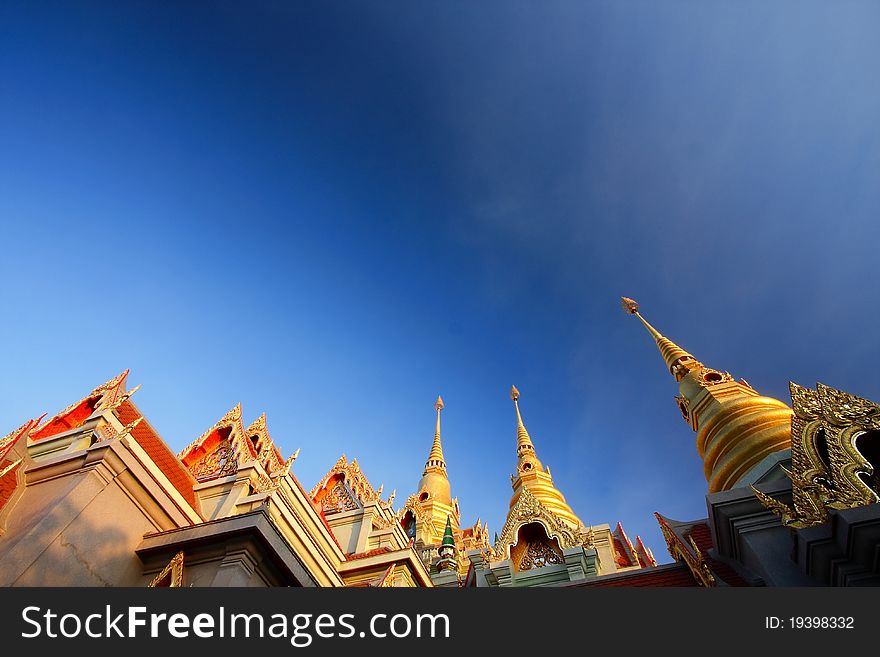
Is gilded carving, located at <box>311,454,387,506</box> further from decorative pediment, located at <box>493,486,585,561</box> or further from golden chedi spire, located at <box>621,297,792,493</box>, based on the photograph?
golden chedi spire, located at <box>621,297,792,493</box>

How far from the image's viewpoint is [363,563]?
575 inches

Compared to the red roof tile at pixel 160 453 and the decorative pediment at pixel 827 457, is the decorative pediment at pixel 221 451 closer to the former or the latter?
the red roof tile at pixel 160 453

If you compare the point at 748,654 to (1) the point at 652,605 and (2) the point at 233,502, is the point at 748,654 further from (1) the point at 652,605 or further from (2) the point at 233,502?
(2) the point at 233,502

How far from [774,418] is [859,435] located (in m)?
7.77

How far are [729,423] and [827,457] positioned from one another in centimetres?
841

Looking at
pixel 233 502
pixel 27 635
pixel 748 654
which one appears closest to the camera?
pixel 27 635

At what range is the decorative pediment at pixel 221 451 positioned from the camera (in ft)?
51.1

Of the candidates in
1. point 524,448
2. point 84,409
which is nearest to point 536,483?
point 524,448

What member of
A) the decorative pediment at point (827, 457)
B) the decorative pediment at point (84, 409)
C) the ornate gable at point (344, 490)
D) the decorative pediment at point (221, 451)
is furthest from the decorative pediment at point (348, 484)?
the decorative pediment at point (827, 457)

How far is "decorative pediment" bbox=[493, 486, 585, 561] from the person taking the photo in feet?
52.3

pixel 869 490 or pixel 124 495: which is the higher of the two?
pixel 124 495

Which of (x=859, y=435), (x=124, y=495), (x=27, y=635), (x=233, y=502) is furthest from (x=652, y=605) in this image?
(x=233, y=502)

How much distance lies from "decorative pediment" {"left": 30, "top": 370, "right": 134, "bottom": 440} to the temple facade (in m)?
0.04

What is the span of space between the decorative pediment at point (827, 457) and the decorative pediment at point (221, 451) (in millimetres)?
13137
